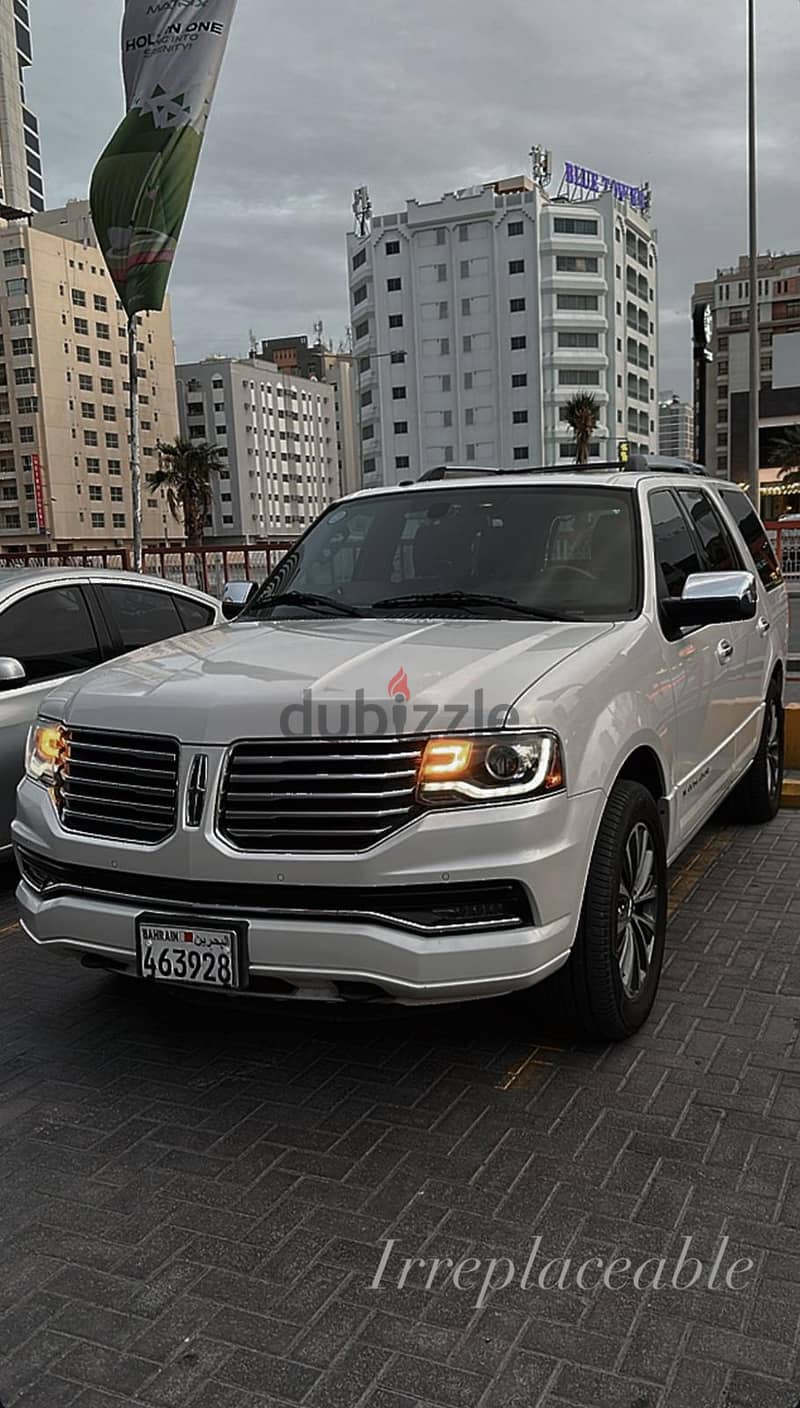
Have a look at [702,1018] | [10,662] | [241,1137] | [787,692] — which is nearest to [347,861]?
[241,1137]

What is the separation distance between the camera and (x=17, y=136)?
12131 cm

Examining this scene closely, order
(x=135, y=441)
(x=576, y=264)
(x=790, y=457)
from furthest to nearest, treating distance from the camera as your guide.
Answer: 1. (x=576, y=264)
2. (x=790, y=457)
3. (x=135, y=441)

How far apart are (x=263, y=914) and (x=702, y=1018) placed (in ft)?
5.68

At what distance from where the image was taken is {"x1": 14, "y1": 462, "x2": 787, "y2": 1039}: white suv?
3.07 metres

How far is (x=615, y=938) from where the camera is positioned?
3.52 meters

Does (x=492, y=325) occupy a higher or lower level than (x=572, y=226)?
lower

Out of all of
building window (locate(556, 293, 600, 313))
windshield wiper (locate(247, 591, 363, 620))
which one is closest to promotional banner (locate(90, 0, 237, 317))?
windshield wiper (locate(247, 591, 363, 620))

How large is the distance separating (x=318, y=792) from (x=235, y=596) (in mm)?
2448

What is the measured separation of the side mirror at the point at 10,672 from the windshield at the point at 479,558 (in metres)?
1.35

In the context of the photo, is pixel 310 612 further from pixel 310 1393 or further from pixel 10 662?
pixel 310 1393

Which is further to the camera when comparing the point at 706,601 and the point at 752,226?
the point at 752,226

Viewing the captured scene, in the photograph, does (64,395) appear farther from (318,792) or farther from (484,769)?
(484,769)

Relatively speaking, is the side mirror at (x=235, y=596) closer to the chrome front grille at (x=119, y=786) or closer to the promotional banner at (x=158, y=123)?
the chrome front grille at (x=119, y=786)

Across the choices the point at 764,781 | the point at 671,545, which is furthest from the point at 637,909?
the point at 764,781
